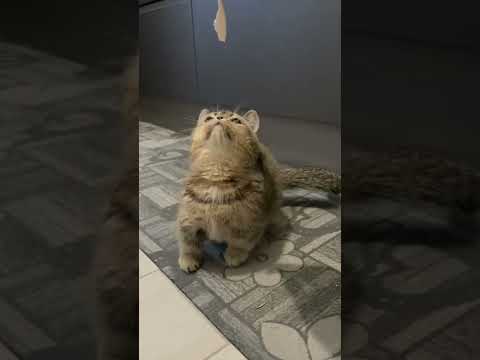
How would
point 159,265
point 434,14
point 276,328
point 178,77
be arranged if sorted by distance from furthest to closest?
1. point 178,77
2. point 159,265
3. point 276,328
4. point 434,14

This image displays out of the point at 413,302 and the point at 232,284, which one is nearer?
the point at 413,302

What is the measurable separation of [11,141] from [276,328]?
0.65m

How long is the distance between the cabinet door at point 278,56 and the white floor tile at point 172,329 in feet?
2.15

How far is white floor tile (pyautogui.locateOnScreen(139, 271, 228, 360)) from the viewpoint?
77 centimetres

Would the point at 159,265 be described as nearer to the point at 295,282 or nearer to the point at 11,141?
the point at 295,282

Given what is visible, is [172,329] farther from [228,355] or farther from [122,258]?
[122,258]

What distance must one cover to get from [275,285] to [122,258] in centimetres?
61

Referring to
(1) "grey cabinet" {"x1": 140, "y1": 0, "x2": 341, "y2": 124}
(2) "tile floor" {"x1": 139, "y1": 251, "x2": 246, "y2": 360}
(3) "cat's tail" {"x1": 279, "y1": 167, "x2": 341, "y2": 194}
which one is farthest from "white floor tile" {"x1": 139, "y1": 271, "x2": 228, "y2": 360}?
(1) "grey cabinet" {"x1": 140, "y1": 0, "x2": 341, "y2": 124}

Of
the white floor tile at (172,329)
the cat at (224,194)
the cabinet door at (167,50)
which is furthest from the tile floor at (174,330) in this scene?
the cabinet door at (167,50)

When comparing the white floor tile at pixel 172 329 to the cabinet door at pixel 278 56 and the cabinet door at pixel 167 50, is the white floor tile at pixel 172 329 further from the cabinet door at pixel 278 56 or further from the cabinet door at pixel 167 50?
the cabinet door at pixel 167 50

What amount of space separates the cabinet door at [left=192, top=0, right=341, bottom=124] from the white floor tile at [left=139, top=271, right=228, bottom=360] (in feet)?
2.15

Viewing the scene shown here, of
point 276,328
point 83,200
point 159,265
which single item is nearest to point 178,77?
point 159,265

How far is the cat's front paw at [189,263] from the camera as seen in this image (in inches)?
41.3

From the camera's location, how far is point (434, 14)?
1.05ft
